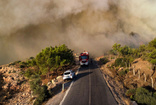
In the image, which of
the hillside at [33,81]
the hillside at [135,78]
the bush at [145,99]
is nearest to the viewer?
the bush at [145,99]

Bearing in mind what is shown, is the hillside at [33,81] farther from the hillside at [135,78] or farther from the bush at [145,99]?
the bush at [145,99]

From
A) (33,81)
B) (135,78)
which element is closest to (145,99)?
(135,78)

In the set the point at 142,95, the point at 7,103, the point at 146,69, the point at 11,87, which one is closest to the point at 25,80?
the point at 11,87

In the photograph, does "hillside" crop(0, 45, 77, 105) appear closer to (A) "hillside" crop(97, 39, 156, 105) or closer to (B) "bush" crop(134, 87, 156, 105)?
(A) "hillside" crop(97, 39, 156, 105)

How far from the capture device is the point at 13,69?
34.2m

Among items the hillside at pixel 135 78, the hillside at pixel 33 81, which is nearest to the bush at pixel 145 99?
the hillside at pixel 135 78

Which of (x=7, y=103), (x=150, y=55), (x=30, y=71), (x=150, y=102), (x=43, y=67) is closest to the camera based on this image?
(x=150, y=102)

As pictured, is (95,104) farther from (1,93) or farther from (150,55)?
(1,93)

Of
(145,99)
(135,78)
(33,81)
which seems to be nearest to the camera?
(145,99)

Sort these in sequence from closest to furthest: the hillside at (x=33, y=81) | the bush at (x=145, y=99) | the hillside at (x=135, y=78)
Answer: the bush at (x=145, y=99) → the hillside at (x=135, y=78) → the hillside at (x=33, y=81)

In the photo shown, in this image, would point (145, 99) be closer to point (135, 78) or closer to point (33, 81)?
point (135, 78)

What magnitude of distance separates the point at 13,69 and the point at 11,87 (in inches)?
399

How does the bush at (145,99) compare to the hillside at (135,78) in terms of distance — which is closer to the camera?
the bush at (145,99)

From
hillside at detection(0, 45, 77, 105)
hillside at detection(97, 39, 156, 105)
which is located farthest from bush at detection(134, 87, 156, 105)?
hillside at detection(0, 45, 77, 105)
